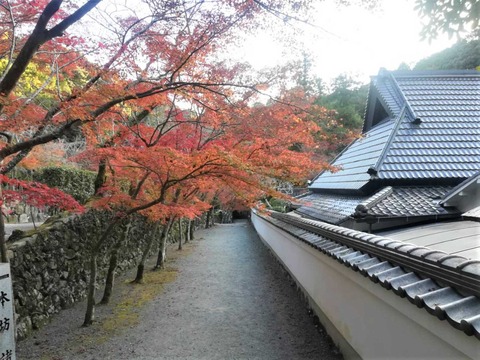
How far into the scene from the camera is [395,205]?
802 centimetres

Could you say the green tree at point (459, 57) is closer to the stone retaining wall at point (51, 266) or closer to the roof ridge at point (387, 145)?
the roof ridge at point (387, 145)

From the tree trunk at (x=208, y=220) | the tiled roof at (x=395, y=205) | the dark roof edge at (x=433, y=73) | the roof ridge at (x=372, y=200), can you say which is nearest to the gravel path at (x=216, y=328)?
the tiled roof at (x=395, y=205)

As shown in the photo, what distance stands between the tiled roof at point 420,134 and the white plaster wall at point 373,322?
3.84m

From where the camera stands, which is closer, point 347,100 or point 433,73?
point 433,73

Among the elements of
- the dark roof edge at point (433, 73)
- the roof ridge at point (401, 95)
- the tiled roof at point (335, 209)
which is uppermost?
the dark roof edge at point (433, 73)

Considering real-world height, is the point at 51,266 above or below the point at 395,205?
below

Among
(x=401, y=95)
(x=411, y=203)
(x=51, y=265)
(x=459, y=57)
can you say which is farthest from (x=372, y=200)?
(x=459, y=57)

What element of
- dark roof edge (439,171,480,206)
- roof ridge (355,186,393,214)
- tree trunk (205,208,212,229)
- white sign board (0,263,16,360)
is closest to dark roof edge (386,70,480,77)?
roof ridge (355,186,393,214)

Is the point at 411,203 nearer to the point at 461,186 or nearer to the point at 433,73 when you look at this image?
the point at 461,186

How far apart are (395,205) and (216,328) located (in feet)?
16.6

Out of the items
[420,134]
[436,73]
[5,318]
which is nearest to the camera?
[5,318]

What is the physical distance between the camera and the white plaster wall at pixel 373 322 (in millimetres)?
2529

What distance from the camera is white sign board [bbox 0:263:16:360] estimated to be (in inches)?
147

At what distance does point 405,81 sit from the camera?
12867 mm
